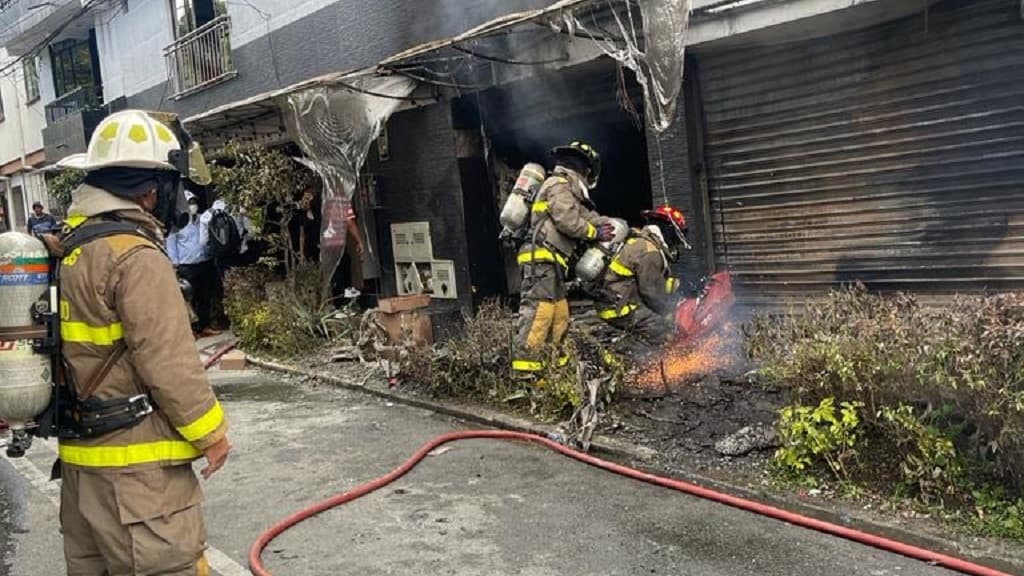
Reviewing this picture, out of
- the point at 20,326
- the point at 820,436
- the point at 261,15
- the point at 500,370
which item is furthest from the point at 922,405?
the point at 261,15

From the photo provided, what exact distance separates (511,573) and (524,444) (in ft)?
6.55

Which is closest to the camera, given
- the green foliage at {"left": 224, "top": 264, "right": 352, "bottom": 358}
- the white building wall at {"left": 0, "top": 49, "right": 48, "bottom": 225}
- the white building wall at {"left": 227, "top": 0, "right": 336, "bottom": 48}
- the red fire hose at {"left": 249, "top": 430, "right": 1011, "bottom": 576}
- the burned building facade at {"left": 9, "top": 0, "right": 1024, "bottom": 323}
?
the red fire hose at {"left": 249, "top": 430, "right": 1011, "bottom": 576}

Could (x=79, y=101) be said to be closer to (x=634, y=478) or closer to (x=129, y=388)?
(x=634, y=478)

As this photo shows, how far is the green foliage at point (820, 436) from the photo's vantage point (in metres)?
4.41

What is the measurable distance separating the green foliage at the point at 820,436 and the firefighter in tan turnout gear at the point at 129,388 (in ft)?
10.2

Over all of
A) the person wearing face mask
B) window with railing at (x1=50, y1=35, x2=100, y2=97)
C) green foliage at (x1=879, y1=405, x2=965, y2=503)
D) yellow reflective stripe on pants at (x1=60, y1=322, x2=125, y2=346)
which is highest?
window with railing at (x1=50, y1=35, x2=100, y2=97)

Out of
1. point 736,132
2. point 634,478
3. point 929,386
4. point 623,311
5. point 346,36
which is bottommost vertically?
point 634,478

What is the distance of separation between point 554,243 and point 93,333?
4347mm

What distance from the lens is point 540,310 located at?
263 inches

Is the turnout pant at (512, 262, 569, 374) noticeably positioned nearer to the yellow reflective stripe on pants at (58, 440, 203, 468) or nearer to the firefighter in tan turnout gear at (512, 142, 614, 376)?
the firefighter in tan turnout gear at (512, 142, 614, 376)

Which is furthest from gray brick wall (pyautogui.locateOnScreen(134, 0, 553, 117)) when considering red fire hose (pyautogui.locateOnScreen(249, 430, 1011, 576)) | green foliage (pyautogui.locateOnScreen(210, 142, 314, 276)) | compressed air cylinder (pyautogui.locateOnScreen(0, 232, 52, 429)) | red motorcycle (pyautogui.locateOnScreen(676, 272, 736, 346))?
compressed air cylinder (pyautogui.locateOnScreen(0, 232, 52, 429))

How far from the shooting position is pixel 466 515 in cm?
466

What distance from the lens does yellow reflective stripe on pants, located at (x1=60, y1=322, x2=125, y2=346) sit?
273cm

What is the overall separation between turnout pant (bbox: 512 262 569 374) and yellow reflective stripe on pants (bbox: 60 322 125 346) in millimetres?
4022
